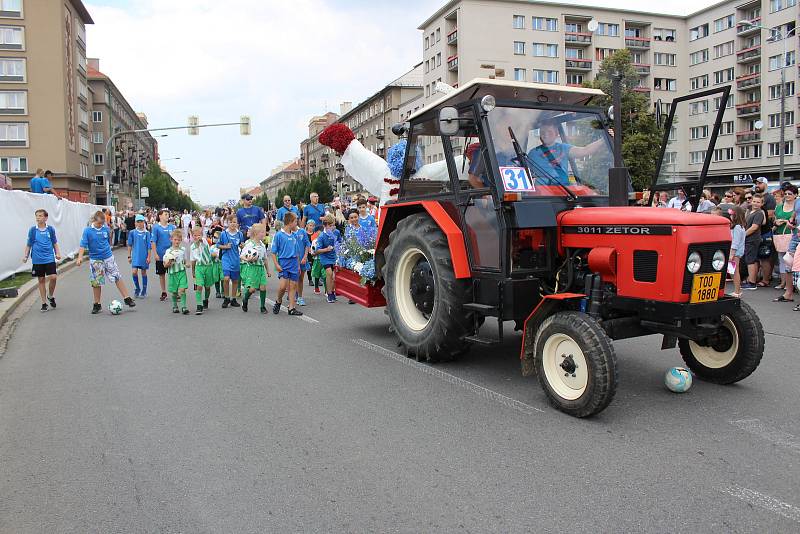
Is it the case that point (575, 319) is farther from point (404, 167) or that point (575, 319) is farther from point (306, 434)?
point (404, 167)

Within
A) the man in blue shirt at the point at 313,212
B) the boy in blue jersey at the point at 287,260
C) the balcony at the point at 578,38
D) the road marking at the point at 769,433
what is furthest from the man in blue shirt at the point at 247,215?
the balcony at the point at 578,38

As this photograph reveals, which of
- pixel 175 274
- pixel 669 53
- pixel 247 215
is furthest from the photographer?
pixel 669 53

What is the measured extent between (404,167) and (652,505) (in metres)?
4.69

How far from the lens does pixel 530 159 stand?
5.91 metres

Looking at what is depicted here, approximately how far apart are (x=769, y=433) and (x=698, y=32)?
72.5 m

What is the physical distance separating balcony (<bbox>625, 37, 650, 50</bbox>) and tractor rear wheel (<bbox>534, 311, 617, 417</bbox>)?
7107 cm

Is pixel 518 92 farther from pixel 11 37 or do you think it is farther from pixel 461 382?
pixel 11 37

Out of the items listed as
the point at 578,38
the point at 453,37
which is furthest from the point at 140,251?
the point at 578,38

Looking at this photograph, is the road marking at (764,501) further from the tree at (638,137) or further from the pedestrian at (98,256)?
the tree at (638,137)

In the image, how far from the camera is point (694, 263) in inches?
191

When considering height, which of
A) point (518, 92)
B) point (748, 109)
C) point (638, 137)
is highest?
point (748, 109)

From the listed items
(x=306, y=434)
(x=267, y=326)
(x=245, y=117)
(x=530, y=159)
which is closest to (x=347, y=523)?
(x=306, y=434)

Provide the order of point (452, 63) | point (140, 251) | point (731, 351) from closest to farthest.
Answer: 1. point (731, 351)
2. point (140, 251)
3. point (452, 63)

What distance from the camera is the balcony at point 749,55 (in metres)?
57.0
